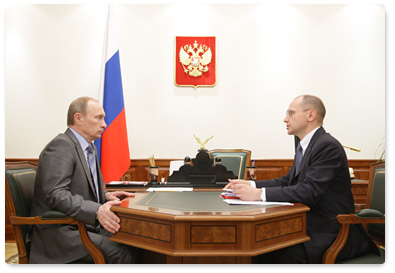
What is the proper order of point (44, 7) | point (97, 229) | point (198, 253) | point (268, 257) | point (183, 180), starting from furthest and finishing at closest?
point (44, 7)
point (183, 180)
point (97, 229)
point (268, 257)
point (198, 253)

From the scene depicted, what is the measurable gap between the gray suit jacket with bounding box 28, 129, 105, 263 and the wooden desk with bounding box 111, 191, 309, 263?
304 mm

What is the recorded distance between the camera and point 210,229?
1280 millimetres

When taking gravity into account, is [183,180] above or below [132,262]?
above

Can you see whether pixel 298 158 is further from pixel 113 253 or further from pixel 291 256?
pixel 113 253

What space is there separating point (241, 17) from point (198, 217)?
3.55 m

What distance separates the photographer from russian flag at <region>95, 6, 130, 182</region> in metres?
3.57

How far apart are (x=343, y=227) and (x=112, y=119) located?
107 inches

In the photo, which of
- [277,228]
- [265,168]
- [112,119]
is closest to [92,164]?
[277,228]

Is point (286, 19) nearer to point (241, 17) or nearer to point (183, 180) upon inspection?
point (241, 17)

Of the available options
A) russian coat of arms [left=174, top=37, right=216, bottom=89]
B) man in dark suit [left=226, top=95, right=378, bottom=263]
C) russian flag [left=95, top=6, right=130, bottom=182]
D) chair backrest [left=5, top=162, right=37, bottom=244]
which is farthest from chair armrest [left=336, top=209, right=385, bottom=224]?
russian coat of arms [left=174, top=37, right=216, bottom=89]

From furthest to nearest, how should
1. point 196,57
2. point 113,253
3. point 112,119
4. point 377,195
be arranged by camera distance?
point 196,57 < point 112,119 < point 377,195 < point 113,253

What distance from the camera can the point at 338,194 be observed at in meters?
1.79

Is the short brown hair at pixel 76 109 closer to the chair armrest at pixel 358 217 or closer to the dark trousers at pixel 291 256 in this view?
the dark trousers at pixel 291 256

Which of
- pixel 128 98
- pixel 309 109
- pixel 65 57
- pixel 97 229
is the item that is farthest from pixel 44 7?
pixel 309 109
